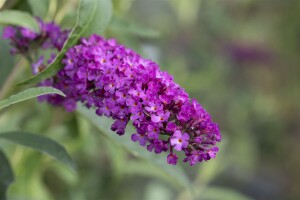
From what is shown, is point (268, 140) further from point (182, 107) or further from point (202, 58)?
point (182, 107)

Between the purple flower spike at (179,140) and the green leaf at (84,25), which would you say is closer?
the purple flower spike at (179,140)

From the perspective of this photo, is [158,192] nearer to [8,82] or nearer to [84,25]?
[8,82]

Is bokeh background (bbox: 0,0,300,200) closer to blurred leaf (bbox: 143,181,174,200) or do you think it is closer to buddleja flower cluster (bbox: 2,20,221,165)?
blurred leaf (bbox: 143,181,174,200)

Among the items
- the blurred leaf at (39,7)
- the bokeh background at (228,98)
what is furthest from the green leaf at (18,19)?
the bokeh background at (228,98)

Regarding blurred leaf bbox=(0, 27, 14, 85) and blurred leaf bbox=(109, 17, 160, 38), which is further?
blurred leaf bbox=(109, 17, 160, 38)

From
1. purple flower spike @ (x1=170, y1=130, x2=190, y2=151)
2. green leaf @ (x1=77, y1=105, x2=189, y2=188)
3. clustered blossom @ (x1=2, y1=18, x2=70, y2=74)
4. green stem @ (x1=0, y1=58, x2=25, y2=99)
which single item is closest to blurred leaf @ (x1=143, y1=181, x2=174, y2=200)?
green leaf @ (x1=77, y1=105, x2=189, y2=188)

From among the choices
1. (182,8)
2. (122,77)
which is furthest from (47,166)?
(182,8)

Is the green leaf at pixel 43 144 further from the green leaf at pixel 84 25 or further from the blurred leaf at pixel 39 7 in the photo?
the blurred leaf at pixel 39 7
